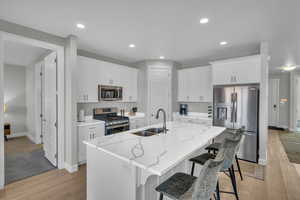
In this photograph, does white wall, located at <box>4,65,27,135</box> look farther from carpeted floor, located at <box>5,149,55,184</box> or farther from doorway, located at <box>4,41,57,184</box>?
carpeted floor, located at <box>5,149,55,184</box>

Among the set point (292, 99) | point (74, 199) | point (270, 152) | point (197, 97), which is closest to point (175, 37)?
point (197, 97)

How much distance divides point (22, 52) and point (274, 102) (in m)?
9.95

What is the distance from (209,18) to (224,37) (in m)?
0.89

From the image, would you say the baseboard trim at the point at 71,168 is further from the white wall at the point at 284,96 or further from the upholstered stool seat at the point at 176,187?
the white wall at the point at 284,96

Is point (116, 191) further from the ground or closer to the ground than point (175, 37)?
closer to the ground

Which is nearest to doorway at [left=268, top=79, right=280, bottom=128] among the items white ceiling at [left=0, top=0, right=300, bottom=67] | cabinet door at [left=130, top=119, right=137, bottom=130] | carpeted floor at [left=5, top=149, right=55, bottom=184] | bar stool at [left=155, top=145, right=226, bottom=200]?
white ceiling at [left=0, top=0, right=300, bottom=67]

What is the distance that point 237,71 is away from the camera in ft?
11.3

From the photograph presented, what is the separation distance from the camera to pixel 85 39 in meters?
2.96

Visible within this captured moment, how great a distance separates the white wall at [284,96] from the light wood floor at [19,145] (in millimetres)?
9688

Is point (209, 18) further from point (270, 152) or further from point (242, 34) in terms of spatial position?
point (270, 152)

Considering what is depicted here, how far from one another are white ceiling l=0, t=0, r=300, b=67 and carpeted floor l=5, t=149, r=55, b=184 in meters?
2.70

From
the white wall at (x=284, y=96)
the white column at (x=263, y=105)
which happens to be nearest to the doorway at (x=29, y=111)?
the white column at (x=263, y=105)

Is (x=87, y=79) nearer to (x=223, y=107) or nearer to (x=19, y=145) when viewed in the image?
(x=19, y=145)

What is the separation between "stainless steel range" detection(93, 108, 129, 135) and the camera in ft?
11.2
